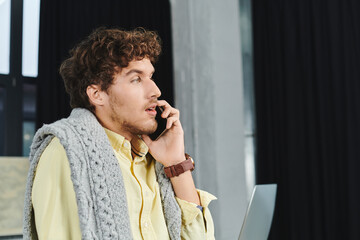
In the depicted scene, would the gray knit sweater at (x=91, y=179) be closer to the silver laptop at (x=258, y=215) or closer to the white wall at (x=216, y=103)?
the silver laptop at (x=258, y=215)

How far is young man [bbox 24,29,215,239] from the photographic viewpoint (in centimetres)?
99

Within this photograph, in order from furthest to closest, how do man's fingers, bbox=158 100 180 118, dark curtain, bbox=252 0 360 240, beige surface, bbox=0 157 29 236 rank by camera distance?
dark curtain, bbox=252 0 360 240, beige surface, bbox=0 157 29 236, man's fingers, bbox=158 100 180 118

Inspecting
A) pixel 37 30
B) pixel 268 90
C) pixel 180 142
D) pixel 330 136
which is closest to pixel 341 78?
pixel 330 136

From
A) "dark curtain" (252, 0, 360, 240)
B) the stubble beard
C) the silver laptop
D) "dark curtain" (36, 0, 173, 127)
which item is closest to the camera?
the silver laptop

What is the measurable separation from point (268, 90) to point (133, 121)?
2566 mm

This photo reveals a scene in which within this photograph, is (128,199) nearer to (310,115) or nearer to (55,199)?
(55,199)

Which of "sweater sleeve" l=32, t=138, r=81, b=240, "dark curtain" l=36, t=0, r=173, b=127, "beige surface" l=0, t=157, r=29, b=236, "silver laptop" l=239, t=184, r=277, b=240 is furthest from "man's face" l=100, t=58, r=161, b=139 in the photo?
"dark curtain" l=36, t=0, r=173, b=127

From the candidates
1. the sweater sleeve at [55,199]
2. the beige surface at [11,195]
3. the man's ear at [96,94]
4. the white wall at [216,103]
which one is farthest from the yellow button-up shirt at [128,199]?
the white wall at [216,103]

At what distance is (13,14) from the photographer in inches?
131

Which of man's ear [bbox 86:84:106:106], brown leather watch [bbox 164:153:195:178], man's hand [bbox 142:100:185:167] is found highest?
man's ear [bbox 86:84:106:106]

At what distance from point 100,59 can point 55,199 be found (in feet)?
1.62

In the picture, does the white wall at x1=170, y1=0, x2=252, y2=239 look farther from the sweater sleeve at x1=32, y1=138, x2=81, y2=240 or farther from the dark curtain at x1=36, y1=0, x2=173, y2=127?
the sweater sleeve at x1=32, y1=138, x2=81, y2=240

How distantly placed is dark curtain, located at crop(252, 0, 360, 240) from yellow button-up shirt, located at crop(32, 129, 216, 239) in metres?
2.08

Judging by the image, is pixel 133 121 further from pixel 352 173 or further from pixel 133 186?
pixel 352 173
